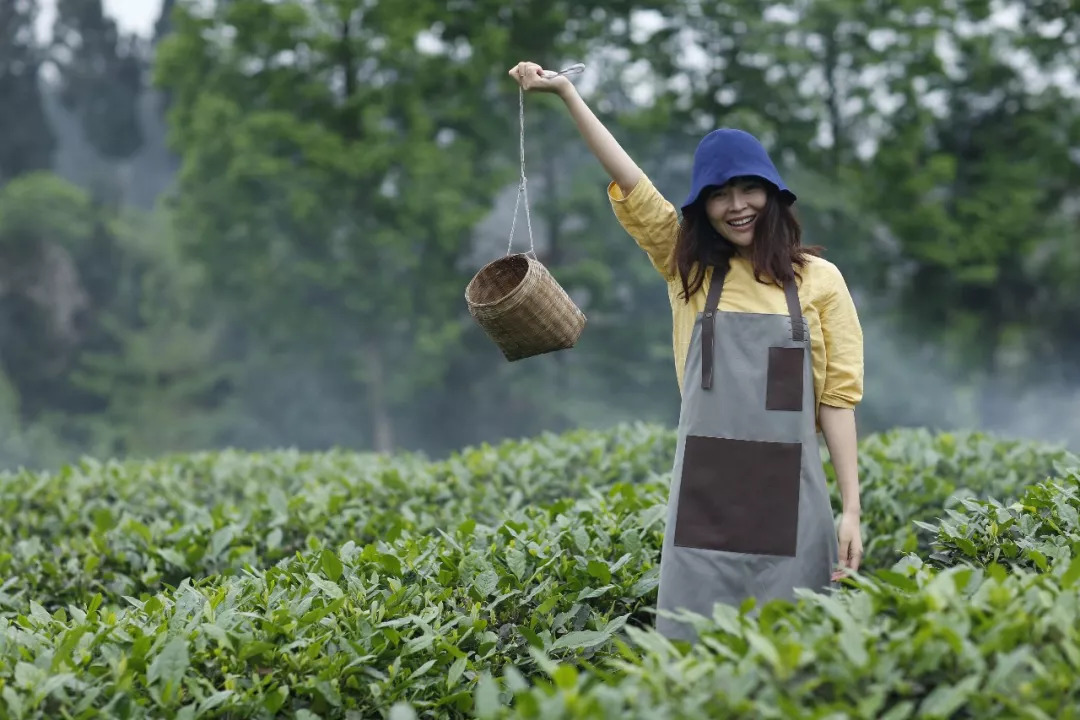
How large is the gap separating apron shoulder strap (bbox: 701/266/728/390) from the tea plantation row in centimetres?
56

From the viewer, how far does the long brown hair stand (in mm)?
2670

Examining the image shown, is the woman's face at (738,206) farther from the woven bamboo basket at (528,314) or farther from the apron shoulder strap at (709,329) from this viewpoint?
the woven bamboo basket at (528,314)

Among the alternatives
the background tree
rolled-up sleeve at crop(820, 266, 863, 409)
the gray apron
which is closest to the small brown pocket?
the gray apron

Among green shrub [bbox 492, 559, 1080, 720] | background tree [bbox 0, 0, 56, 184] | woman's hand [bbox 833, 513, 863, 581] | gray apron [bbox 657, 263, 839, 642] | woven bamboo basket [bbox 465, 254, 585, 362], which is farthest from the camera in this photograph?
background tree [bbox 0, 0, 56, 184]

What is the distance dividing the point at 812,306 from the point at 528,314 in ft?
2.41

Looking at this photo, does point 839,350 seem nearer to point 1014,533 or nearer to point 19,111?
point 1014,533

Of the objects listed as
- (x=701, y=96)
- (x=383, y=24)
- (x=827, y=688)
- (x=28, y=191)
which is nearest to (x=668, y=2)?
(x=701, y=96)

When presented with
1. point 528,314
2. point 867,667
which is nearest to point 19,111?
point 528,314

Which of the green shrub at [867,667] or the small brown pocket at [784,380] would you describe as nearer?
the green shrub at [867,667]

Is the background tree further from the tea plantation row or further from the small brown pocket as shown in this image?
the small brown pocket

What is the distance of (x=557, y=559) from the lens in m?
3.15

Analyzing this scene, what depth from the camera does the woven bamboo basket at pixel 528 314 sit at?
2.98 metres

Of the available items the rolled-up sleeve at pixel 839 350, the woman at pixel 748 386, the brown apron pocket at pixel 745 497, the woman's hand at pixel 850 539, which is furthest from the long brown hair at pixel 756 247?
the woman's hand at pixel 850 539

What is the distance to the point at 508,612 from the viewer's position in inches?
116
